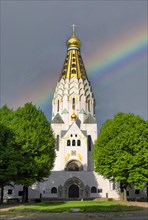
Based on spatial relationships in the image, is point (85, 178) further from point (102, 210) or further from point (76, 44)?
point (76, 44)

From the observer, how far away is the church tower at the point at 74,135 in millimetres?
52781

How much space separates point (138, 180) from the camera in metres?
37.3

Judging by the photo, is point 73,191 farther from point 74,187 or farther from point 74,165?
point 74,165

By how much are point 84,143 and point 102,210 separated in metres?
36.5

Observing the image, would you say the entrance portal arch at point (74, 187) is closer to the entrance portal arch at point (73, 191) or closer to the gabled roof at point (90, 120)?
the entrance portal arch at point (73, 191)

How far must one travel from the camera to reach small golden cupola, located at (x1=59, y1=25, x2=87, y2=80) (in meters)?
76.6

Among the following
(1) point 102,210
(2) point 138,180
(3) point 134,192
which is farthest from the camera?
(3) point 134,192

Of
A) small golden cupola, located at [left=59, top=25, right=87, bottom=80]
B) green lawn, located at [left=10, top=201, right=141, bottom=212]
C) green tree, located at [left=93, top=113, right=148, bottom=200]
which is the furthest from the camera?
small golden cupola, located at [left=59, top=25, right=87, bottom=80]

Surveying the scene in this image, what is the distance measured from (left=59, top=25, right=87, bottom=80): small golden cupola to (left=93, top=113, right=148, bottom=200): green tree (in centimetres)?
3474

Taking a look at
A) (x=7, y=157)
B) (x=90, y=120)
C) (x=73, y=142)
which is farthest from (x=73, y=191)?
(x=7, y=157)

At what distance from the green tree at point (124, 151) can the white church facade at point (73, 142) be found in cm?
1114

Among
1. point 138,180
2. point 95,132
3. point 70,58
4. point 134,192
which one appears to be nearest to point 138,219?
point 138,180

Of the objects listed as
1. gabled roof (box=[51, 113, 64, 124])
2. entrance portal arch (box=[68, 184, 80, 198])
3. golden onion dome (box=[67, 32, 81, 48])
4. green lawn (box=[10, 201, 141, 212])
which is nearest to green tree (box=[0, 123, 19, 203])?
green lawn (box=[10, 201, 141, 212])

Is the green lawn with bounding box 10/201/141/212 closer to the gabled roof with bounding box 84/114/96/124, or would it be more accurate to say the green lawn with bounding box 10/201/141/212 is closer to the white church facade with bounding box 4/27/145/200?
the white church facade with bounding box 4/27/145/200
